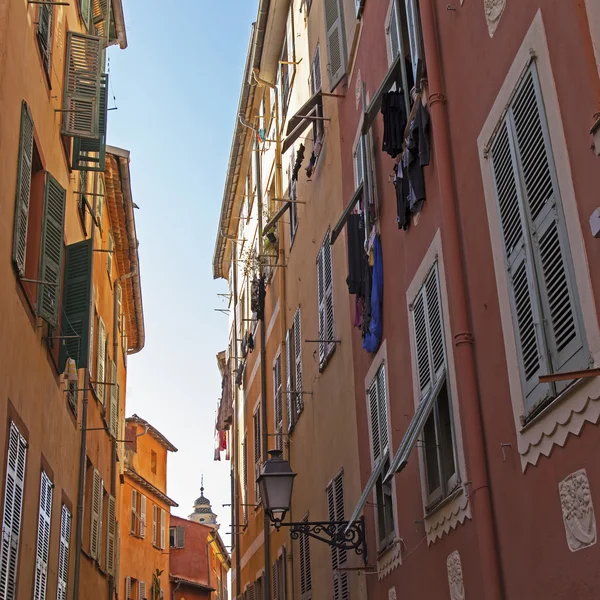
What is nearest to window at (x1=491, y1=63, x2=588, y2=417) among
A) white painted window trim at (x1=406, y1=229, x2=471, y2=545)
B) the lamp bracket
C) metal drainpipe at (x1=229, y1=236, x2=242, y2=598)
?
white painted window trim at (x1=406, y1=229, x2=471, y2=545)

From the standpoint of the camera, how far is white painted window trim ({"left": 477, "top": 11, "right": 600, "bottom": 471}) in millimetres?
4586

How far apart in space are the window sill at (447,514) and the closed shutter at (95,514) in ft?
34.0

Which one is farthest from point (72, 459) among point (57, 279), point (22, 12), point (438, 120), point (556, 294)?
point (556, 294)

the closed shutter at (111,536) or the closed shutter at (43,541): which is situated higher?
the closed shutter at (111,536)

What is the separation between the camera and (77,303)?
13.0 m

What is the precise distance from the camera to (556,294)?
5.05 metres

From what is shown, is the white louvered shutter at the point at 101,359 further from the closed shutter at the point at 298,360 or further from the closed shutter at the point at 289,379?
the closed shutter at the point at 298,360

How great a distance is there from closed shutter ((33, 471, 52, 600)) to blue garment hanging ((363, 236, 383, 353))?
172 inches

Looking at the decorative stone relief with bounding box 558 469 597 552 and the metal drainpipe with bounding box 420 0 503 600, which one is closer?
the decorative stone relief with bounding box 558 469 597 552

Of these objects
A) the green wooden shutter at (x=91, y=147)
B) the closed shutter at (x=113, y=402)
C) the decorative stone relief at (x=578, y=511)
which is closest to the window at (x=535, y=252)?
the decorative stone relief at (x=578, y=511)

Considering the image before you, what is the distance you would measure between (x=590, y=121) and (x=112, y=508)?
17.5 meters

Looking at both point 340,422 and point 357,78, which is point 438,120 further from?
point 340,422

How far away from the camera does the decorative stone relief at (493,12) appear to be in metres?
6.03

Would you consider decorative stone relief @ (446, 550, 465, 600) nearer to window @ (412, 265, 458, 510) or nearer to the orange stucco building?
window @ (412, 265, 458, 510)
